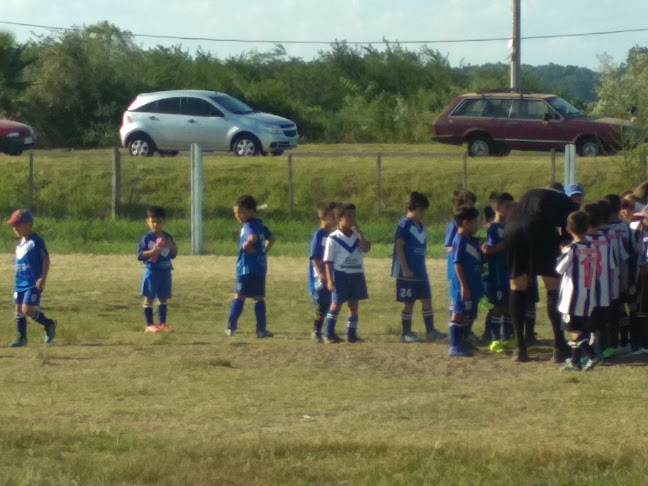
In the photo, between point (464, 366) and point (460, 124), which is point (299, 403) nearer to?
point (464, 366)

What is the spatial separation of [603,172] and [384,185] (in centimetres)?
506

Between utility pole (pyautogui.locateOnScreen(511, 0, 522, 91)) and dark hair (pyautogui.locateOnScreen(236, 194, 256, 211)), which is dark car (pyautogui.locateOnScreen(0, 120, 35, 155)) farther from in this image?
dark hair (pyautogui.locateOnScreen(236, 194, 256, 211))

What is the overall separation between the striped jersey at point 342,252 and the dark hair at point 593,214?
262 centimetres

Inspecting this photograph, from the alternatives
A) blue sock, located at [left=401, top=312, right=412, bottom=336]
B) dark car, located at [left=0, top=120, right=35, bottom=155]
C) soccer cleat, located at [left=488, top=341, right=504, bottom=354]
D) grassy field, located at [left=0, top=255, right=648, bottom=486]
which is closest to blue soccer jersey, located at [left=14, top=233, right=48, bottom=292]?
grassy field, located at [left=0, top=255, right=648, bottom=486]

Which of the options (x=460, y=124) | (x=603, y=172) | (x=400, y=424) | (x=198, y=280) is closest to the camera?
(x=400, y=424)

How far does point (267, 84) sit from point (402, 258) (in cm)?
4042

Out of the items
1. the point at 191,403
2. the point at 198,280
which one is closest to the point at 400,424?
the point at 191,403

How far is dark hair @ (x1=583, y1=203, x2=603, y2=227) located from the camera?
37.9ft

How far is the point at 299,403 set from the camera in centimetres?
1036

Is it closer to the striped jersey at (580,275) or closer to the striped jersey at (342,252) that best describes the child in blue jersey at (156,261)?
the striped jersey at (342,252)

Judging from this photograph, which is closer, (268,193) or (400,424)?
(400,424)

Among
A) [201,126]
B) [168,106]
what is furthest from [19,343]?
[168,106]

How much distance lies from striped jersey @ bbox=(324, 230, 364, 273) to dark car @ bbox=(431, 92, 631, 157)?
19849 millimetres

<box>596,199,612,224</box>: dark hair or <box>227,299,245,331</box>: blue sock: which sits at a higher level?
<box>596,199,612,224</box>: dark hair
